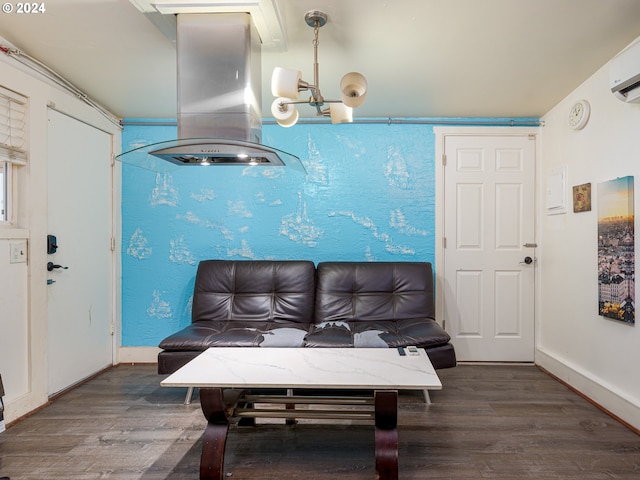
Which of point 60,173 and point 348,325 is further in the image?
point 348,325

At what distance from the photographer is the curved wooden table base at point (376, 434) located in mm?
1573

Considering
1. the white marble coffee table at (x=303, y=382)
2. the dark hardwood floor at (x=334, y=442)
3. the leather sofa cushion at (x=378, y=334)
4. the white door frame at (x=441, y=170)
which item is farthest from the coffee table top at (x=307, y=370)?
the white door frame at (x=441, y=170)

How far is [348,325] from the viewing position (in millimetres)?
2816

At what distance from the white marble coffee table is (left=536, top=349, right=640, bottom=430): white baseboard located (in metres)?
1.38

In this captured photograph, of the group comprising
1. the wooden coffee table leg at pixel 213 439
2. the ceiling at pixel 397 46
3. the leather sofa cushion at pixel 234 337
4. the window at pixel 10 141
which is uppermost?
the ceiling at pixel 397 46

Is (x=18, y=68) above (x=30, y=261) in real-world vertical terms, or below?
above

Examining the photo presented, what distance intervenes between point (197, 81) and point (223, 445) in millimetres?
1867

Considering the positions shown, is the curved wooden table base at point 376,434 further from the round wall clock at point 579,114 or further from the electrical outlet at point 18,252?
the round wall clock at point 579,114

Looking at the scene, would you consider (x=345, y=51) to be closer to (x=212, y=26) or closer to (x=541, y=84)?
(x=212, y=26)

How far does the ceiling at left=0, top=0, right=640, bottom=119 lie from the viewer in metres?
1.85

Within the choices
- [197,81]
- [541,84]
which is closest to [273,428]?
[197,81]

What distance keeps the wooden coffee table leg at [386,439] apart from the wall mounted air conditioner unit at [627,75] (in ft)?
7.03
